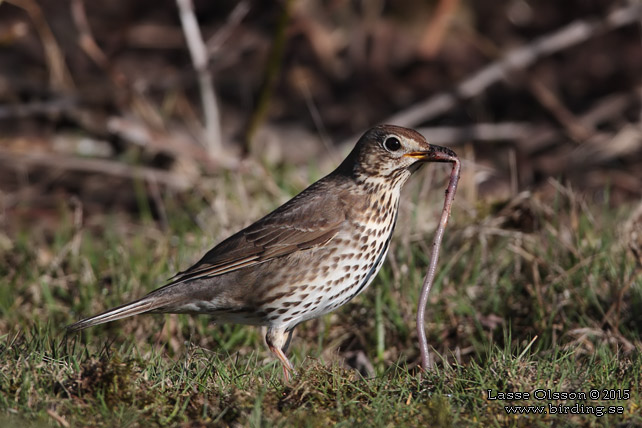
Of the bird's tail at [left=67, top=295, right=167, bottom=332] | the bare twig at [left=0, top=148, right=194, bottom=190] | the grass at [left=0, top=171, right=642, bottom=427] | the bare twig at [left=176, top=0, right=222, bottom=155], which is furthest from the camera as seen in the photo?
the bare twig at [left=0, top=148, right=194, bottom=190]

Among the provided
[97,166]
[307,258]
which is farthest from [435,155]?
[97,166]

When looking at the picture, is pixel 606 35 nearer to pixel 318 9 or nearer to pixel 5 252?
pixel 318 9

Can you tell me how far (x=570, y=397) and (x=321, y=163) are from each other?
475cm

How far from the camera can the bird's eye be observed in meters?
4.63

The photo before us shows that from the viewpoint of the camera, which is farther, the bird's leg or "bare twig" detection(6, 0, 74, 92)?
"bare twig" detection(6, 0, 74, 92)

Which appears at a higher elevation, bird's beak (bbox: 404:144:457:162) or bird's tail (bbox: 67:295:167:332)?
bird's beak (bbox: 404:144:457:162)

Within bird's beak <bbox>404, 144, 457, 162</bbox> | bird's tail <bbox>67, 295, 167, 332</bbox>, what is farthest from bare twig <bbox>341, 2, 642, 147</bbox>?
bird's tail <bbox>67, 295, 167, 332</bbox>

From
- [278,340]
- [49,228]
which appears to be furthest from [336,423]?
[49,228]

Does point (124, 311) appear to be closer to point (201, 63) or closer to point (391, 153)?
point (391, 153)

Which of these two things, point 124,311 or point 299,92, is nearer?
point 124,311

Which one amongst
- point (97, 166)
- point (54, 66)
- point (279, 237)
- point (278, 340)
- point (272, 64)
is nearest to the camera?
point (278, 340)

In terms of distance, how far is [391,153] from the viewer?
4652 mm

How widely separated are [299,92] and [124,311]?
5.82m

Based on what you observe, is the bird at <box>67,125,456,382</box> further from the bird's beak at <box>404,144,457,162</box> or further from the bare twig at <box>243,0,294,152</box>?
the bare twig at <box>243,0,294,152</box>
